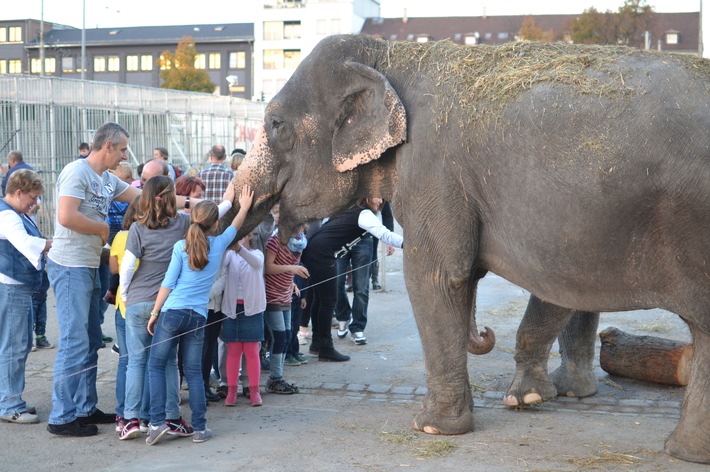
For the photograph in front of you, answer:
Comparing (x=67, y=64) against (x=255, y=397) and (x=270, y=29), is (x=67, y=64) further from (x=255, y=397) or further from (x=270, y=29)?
(x=255, y=397)

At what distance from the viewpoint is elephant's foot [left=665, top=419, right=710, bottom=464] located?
629 cm

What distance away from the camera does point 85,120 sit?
22.0m

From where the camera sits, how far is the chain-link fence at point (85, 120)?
765 inches

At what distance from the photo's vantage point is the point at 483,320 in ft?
40.4

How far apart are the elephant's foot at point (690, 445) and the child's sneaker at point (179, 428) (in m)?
3.46

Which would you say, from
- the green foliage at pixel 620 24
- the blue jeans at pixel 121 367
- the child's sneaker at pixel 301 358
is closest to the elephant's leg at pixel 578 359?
the child's sneaker at pixel 301 358

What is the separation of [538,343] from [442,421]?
1346mm

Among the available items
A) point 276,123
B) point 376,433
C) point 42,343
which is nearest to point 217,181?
point 42,343

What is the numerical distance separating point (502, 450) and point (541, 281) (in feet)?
4.06

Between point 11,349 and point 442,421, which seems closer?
point 442,421

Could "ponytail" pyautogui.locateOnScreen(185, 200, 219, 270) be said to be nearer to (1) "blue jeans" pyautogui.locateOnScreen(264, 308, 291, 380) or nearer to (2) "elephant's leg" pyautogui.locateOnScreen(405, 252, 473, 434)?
(2) "elephant's leg" pyautogui.locateOnScreen(405, 252, 473, 434)

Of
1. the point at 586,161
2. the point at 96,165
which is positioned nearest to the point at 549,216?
the point at 586,161

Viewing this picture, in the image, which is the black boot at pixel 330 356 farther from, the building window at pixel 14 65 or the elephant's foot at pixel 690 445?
the building window at pixel 14 65

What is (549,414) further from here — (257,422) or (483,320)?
(483,320)
